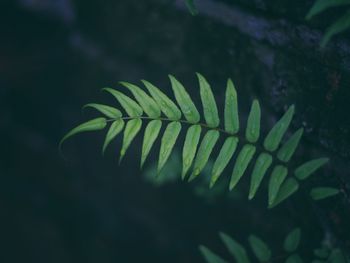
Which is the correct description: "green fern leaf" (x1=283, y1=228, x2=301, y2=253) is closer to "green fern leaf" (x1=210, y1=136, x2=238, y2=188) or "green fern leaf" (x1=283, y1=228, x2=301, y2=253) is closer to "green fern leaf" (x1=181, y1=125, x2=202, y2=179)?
"green fern leaf" (x1=210, y1=136, x2=238, y2=188)

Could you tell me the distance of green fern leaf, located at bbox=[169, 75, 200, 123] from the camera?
1.33m

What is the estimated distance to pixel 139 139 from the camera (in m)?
2.46

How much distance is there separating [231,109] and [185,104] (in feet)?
0.49

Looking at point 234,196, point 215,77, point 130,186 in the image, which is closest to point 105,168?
point 130,186

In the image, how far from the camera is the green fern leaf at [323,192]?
4.69ft

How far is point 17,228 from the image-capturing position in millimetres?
3594

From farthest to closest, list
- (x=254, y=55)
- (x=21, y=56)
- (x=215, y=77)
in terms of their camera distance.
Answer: (x=21, y=56) < (x=215, y=77) < (x=254, y=55)

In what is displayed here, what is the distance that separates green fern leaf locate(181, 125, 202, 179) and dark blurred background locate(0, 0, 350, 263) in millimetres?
485

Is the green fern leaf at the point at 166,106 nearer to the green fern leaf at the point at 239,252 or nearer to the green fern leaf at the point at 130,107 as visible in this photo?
the green fern leaf at the point at 130,107

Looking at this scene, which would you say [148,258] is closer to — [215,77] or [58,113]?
[58,113]

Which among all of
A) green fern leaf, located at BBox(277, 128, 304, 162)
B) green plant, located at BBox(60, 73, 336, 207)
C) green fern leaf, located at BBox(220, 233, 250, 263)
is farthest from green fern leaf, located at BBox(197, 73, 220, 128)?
green fern leaf, located at BBox(220, 233, 250, 263)

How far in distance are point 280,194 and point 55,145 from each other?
2.15 m

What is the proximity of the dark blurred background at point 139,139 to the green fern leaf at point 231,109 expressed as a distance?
0.34 metres

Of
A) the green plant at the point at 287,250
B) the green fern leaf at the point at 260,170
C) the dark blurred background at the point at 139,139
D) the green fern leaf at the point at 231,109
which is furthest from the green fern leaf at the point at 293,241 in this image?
the green fern leaf at the point at 231,109
